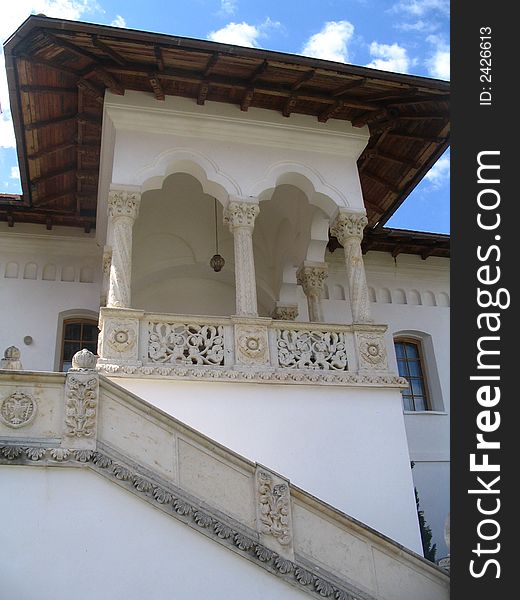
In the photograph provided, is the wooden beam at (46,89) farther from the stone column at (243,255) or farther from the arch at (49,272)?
the arch at (49,272)

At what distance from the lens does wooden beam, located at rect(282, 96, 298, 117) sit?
35.5 ft

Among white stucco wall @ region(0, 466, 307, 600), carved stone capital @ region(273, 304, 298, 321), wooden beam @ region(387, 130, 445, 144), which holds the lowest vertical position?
white stucco wall @ region(0, 466, 307, 600)

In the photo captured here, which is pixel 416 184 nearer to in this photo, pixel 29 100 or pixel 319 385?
pixel 319 385

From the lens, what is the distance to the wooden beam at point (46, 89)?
10469mm

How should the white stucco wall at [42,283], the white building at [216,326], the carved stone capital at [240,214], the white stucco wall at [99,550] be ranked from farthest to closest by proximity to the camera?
the white stucco wall at [42,283], the carved stone capital at [240,214], the white building at [216,326], the white stucco wall at [99,550]

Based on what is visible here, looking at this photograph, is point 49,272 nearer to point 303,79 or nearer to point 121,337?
point 121,337

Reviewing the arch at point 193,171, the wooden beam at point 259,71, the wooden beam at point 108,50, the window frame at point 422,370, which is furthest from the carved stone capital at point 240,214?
the window frame at point 422,370

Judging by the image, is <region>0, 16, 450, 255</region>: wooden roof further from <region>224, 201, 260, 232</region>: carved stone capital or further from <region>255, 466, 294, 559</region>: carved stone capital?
<region>255, 466, 294, 559</region>: carved stone capital

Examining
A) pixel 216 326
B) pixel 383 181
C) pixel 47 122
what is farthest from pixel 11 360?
pixel 383 181

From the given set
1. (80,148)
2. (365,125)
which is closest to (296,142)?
(365,125)

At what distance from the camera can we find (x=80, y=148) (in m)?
12.0

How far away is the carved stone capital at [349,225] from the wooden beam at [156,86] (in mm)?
3238

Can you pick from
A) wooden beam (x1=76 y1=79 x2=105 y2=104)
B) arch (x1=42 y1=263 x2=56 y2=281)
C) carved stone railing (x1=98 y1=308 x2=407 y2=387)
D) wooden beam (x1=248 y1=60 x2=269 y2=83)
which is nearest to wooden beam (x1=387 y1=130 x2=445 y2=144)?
wooden beam (x1=248 y1=60 x2=269 y2=83)

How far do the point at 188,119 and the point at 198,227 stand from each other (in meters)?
3.50
